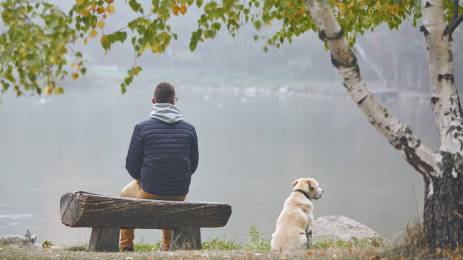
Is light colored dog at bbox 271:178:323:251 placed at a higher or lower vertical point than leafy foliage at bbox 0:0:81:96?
lower

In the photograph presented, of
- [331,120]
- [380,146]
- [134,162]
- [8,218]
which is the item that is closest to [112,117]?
[331,120]

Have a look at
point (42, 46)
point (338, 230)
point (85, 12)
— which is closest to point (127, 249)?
point (85, 12)

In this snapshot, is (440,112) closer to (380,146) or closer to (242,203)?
(242,203)

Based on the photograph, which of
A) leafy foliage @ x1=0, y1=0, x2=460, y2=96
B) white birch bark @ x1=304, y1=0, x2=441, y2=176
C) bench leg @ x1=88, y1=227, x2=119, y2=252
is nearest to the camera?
leafy foliage @ x1=0, y1=0, x2=460, y2=96

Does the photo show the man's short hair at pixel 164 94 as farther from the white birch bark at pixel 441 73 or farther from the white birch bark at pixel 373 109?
the white birch bark at pixel 441 73

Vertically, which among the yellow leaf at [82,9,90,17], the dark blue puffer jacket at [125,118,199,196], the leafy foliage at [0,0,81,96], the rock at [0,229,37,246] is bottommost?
the rock at [0,229,37,246]

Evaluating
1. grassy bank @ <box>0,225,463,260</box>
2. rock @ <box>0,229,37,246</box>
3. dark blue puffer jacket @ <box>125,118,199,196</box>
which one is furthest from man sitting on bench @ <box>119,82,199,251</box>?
rock @ <box>0,229,37,246</box>

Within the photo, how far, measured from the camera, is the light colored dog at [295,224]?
8055 millimetres

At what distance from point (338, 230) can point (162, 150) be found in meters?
4.08

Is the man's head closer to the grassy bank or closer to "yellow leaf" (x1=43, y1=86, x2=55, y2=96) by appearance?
the grassy bank

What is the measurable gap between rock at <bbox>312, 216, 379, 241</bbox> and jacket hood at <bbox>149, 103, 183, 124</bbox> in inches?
135

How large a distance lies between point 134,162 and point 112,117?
146ft

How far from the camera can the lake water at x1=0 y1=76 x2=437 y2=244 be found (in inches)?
721

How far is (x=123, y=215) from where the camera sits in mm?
7648
